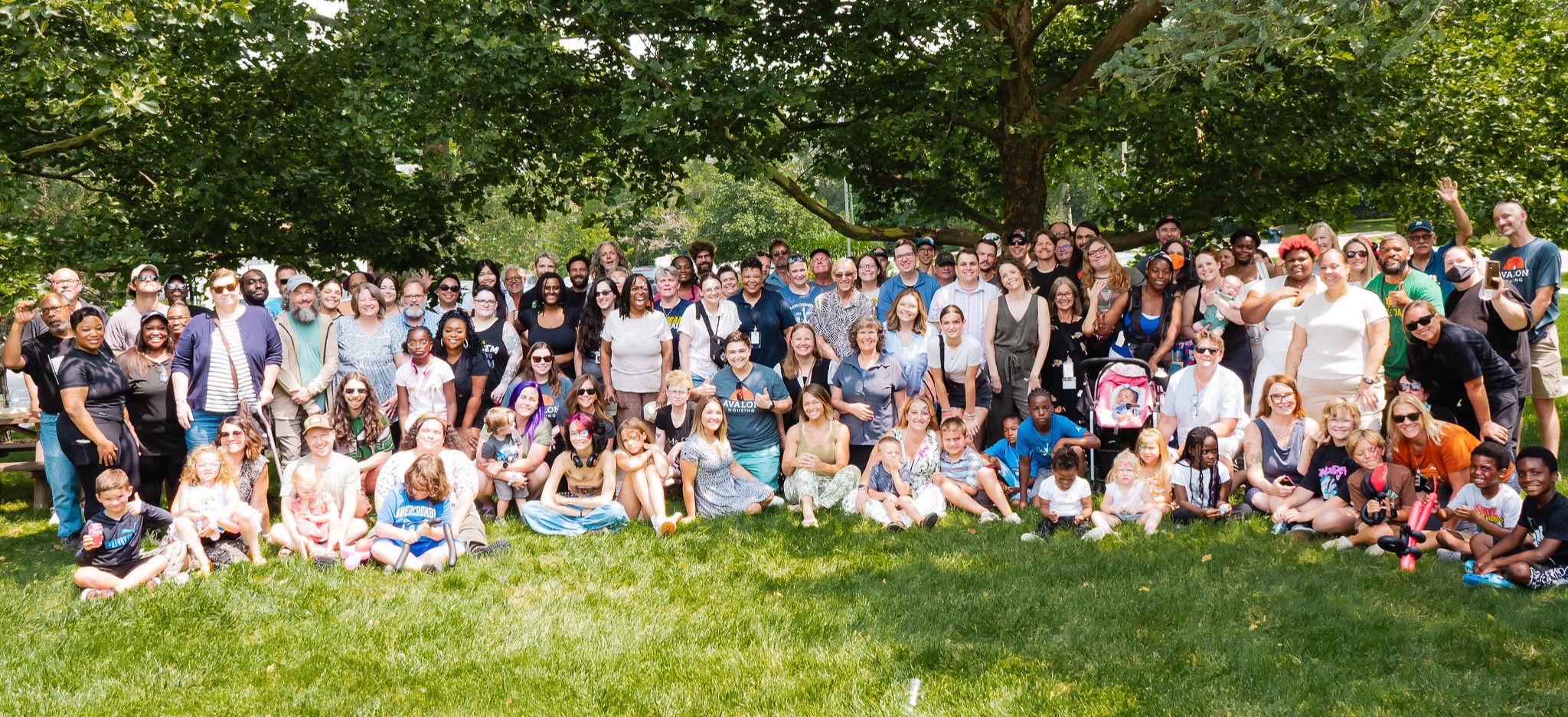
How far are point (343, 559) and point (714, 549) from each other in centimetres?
216

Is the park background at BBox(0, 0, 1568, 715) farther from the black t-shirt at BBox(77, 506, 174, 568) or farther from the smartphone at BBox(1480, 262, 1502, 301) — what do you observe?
the smartphone at BBox(1480, 262, 1502, 301)

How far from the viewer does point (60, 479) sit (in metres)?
7.59

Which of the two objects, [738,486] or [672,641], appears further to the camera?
[738,486]

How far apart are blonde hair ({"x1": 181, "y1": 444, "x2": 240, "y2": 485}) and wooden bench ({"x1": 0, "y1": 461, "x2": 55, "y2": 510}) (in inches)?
129

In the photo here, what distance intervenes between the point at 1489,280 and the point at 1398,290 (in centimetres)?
Result: 49

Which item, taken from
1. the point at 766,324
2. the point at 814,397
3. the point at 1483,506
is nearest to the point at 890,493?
the point at 814,397

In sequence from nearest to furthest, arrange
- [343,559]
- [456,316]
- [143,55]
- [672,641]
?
[672,641], [343,559], [456,316], [143,55]

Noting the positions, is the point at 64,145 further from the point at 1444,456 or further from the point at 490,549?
the point at 1444,456

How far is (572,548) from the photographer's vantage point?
6938 millimetres

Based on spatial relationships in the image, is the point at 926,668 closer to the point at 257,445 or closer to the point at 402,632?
the point at 402,632

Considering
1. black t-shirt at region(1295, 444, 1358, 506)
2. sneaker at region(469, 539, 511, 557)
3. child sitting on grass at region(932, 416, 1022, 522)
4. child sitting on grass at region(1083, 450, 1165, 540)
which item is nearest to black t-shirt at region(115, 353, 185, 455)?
sneaker at region(469, 539, 511, 557)

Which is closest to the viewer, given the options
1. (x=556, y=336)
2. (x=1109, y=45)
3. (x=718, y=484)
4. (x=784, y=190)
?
(x=718, y=484)

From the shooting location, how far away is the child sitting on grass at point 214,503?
6652 mm

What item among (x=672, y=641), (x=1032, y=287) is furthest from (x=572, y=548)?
(x=1032, y=287)
